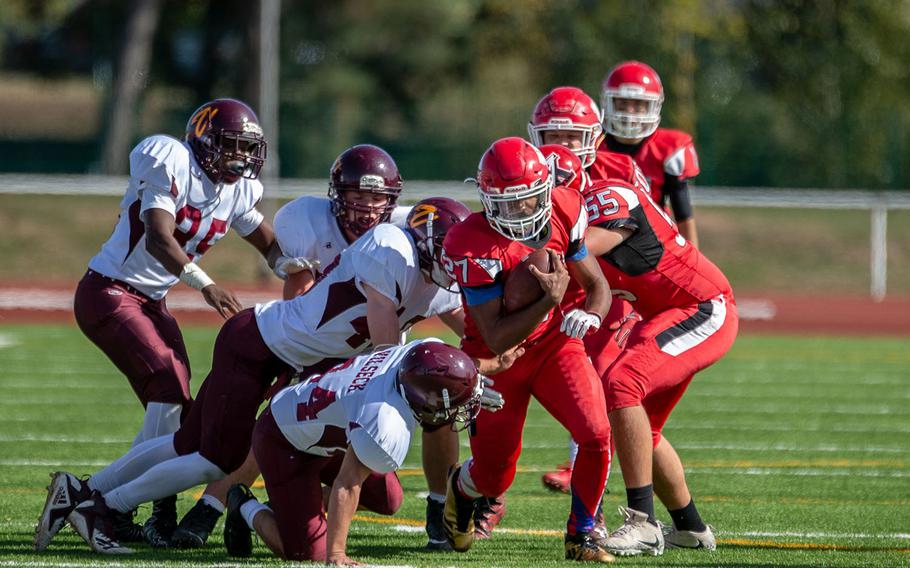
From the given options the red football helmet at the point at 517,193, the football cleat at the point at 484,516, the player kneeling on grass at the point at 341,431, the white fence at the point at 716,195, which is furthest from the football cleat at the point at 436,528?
the white fence at the point at 716,195

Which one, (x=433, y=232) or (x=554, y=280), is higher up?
(x=433, y=232)

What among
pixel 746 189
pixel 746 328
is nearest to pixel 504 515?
pixel 746 328

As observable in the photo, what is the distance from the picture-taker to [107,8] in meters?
26.0

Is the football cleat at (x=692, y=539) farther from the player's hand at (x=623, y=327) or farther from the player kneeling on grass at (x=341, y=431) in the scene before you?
the player kneeling on grass at (x=341, y=431)

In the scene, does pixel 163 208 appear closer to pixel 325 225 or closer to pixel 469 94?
pixel 325 225

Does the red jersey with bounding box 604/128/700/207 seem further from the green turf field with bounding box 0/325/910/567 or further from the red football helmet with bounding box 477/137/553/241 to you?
the red football helmet with bounding box 477/137/553/241

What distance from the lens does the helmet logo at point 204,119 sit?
20.0 ft

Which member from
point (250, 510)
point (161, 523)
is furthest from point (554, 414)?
point (161, 523)

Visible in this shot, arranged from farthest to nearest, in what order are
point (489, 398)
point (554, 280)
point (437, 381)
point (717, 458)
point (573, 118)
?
point (717, 458), point (573, 118), point (554, 280), point (489, 398), point (437, 381)

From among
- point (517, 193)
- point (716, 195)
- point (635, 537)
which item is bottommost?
point (716, 195)

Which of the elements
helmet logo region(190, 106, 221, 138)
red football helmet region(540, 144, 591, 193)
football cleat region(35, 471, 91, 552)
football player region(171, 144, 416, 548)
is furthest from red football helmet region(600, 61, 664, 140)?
football cleat region(35, 471, 91, 552)

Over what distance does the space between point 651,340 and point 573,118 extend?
1.21 metres

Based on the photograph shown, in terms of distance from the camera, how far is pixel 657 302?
5660mm

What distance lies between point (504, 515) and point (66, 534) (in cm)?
184
